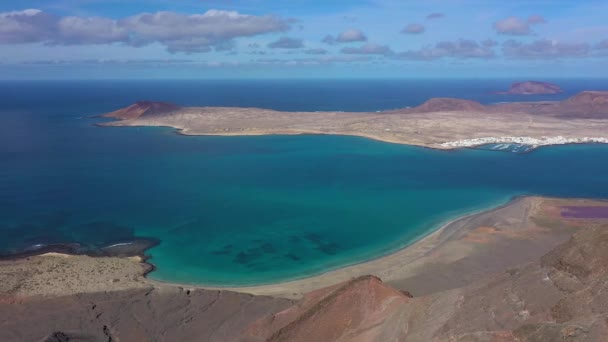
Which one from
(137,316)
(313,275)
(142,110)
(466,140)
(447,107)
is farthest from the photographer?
(447,107)

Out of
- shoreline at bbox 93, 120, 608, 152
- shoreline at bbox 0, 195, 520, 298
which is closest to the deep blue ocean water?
shoreline at bbox 0, 195, 520, 298

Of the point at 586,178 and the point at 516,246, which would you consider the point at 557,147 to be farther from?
the point at 516,246

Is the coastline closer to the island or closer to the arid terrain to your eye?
the arid terrain

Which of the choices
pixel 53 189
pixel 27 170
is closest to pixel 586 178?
pixel 53 189

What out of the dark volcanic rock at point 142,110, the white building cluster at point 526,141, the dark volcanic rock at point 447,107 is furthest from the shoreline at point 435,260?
the dark volcanic rock at point 142,110

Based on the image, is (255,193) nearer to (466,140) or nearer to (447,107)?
(466,140)

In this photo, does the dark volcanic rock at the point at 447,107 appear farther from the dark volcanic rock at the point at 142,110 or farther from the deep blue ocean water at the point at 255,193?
the dark volcanic rock at the point at 142,110

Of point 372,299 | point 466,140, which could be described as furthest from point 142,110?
point 372,299
